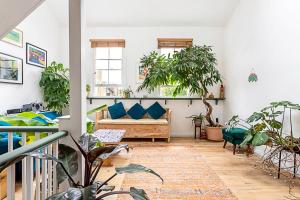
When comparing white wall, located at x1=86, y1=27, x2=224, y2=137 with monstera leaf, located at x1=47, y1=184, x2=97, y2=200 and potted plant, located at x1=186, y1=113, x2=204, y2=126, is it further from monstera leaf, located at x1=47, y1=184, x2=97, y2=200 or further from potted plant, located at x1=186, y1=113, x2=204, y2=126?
monstera leaf, located at x1=47, y1=184, x2=97, y2=200

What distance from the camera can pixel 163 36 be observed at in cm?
620

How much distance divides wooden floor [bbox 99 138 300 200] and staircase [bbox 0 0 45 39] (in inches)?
83.0

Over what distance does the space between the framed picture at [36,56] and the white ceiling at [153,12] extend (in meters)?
1.16

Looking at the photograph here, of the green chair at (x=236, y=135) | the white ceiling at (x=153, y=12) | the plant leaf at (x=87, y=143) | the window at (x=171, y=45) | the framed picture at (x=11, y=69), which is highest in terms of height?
the white ceiling at (x=153, y=12)

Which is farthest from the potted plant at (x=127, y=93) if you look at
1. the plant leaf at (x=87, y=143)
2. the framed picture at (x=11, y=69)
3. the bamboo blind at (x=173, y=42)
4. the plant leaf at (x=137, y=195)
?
the plant leaf at (x=137, y=195)

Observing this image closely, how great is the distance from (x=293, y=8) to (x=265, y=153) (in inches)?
88.2

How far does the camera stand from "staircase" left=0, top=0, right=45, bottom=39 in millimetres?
1636

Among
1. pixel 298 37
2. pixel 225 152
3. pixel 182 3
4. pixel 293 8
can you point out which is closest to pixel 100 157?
pixel 298 37

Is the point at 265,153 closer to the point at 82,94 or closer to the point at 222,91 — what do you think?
the point at 222,91

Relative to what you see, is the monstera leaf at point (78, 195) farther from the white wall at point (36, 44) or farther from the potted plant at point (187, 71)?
the potted plant at point (187, 71)

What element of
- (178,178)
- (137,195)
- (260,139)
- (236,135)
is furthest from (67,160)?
(236,135)

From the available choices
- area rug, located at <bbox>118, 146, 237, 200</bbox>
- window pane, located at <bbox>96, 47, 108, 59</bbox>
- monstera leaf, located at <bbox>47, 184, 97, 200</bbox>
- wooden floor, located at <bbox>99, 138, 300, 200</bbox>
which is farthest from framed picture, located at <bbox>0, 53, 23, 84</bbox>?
monstera leaf, located at <bbox>47, 184, 97, 200</bbox>

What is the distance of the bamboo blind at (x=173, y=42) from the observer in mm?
6184

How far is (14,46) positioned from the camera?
4402mm
